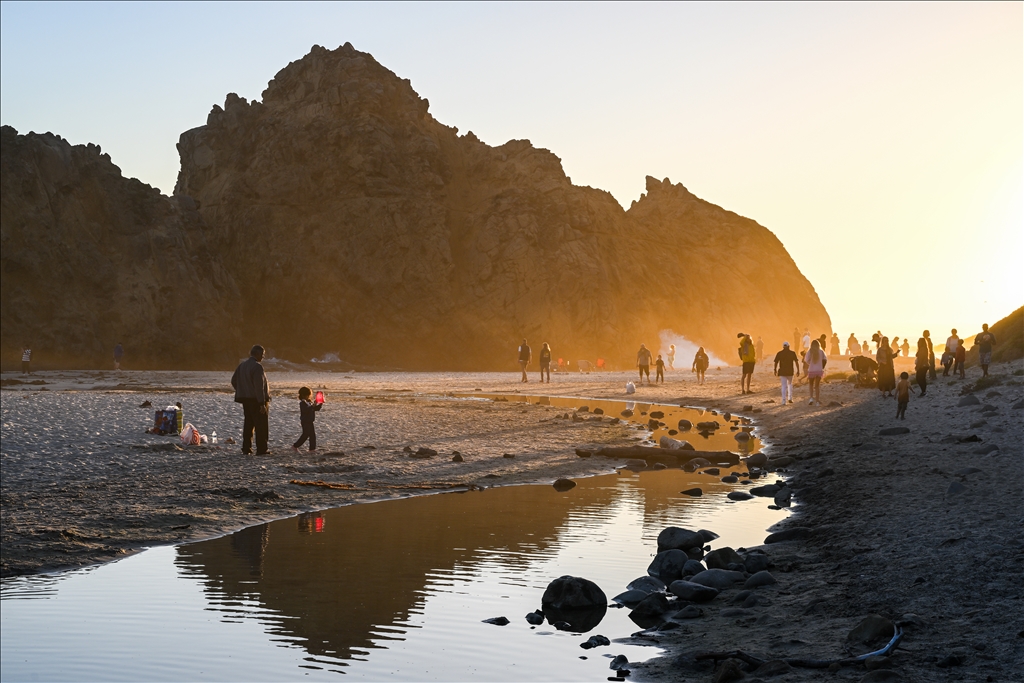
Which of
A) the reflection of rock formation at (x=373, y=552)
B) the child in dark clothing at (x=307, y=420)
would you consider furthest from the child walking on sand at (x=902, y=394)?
the child in dark clothing at (x=307, y=420)

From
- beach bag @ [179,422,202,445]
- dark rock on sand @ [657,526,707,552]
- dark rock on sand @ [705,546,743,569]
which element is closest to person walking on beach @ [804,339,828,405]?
beach bag @ [179,422,202,445]

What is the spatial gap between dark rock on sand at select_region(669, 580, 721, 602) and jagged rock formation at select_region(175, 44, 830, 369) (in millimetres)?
82633

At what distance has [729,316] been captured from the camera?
126 m

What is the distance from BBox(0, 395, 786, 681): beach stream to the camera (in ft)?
25.3

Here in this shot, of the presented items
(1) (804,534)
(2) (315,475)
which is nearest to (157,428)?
(2) (315,475)

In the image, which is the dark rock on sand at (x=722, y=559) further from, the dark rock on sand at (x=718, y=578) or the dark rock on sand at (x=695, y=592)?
the dark rock on sand at (x=695, y=592)

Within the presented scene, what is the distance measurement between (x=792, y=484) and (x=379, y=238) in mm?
85576

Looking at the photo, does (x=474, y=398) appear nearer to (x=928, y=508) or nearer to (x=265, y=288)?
(x=928, y=508)

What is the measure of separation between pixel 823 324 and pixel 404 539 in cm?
15316

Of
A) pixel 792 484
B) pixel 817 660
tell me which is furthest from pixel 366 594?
pixel 792 484

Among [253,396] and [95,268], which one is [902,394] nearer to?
[253,396]

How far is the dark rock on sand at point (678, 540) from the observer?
11.3m

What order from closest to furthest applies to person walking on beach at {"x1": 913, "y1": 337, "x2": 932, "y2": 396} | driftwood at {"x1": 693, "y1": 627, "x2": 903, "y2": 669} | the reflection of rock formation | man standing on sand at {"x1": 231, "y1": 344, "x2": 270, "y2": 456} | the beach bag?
driftwood at {"x1": 693, "y1": 627, "x2": 903, "y2": 669} → the reflection of rock formation → man standing on sand at {"x1": 231, "y1": 344, "x2": 270, "y2": 456} → the beach bag → person walking on beach at {"x1": 913, "y1": 337, "x2": 932, "y2": 396}

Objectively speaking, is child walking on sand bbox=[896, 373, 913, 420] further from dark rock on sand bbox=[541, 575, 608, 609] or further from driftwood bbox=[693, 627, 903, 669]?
driftwood bbox=[693, 627, 903, 669]
